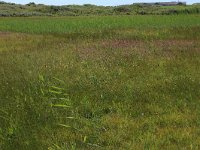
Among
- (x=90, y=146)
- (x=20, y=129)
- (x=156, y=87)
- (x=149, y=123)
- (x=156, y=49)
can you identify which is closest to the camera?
(x=90, y=146)

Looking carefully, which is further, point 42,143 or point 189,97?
point 189,97

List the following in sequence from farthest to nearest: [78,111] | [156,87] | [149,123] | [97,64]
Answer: [97,64] → [156,87] → [78,111] → [149,123]

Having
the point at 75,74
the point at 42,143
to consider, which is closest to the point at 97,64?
the point at 75,74

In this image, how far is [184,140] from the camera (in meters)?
7.49

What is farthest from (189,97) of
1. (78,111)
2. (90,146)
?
(90,146)

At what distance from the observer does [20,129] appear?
25.9ft

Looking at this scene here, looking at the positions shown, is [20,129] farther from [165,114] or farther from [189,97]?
[189,97]

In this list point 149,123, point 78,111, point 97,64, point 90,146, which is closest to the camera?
point 90,146

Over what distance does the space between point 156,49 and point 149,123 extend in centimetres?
956

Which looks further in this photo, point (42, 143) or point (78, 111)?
point (78, 111)

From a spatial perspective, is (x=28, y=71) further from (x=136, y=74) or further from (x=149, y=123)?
(x=149, y=123)

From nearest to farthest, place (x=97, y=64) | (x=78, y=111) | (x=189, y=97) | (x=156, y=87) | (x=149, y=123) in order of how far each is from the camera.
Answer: (x=149, y=123), (x=78, y=111), (x=189, y=97), (x=156, y=87), (x=97, y=64)

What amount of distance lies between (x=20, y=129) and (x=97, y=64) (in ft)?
21.9

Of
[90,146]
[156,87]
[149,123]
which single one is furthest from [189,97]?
[90,146]
